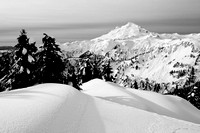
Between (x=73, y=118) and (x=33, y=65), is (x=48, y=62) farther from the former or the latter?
(x=73, y=118)

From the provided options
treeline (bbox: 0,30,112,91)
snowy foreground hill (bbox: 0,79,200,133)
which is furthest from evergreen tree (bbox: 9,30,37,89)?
snowy foreground hill (bbox: 0,79,200,133)

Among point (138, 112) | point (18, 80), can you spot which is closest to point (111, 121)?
point (138, 112)

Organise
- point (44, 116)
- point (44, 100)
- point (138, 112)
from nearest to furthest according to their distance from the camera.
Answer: point (44, 116) < point (44, 100) < point (138, 112)

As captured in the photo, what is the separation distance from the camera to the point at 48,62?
81.5 feet

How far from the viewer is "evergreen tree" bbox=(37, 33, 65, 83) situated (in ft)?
81.4

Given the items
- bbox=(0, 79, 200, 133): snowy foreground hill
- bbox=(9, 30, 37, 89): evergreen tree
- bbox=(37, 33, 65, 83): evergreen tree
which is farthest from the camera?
bbox=(37, 33, 65, 83): evergreen tree

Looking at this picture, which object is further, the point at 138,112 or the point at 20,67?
the point at 20,67

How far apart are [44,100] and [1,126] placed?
310 cm

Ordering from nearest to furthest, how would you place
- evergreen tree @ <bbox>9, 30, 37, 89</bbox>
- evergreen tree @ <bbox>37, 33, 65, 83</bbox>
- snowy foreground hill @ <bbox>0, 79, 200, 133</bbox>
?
1. snowy foreground hill @ <bbox>0, 79, 200, 133</bbox>
2. evergreen tree @ <bbox>9, 30, 37, 89</bbox>
3. evergreen tree @ <bbox>37, 33, 65, 83</bbox>

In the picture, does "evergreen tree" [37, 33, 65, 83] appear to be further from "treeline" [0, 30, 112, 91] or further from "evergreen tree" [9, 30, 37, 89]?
"evergreen tree" [9, 30, 37, 89]

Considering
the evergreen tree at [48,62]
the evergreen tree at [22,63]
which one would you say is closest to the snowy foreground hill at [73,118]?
the evergreen tree at [22,63]

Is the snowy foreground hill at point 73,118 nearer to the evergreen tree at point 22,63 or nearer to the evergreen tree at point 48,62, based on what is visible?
the evergreen tree at point 22,63

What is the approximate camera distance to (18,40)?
22.8 meters

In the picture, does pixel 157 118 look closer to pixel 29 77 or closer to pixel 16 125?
pixel 16 125
